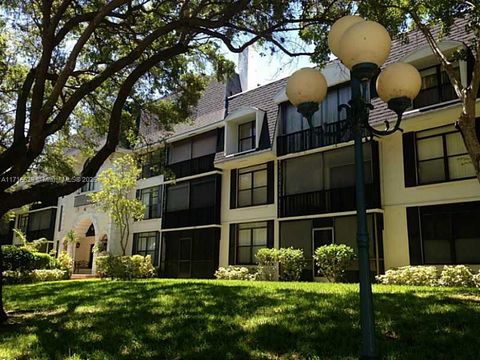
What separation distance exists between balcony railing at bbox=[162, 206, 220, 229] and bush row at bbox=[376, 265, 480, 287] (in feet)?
34.6

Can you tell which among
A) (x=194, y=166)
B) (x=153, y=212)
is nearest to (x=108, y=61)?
(x=194, y=166)

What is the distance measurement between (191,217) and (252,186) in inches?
177

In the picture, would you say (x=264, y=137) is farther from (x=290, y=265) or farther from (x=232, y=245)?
(x=290, y=265)

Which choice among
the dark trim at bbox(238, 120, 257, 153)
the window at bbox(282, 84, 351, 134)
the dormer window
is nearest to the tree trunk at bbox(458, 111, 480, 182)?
the window at bbox(282, 84, 351, 134)

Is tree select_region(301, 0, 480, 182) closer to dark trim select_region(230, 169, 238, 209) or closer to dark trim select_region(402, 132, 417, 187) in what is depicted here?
dark trim select_region(402, 132, 417, 187)

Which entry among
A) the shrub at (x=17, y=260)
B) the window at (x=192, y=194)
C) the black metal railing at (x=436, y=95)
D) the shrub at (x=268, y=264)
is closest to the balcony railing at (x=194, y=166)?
the window at (x=192, y=194)

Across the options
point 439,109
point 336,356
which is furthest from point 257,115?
point 336,356

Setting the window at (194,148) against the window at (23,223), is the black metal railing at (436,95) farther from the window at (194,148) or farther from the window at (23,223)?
the window at (23,223)

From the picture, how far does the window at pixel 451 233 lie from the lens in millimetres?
16487

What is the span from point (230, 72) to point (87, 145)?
7.35 m

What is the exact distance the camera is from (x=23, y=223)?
146 feet

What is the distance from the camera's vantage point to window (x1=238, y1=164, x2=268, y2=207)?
2383 centimetres

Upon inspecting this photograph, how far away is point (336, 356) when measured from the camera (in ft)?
18.0

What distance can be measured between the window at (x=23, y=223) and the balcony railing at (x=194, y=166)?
22283 mm
